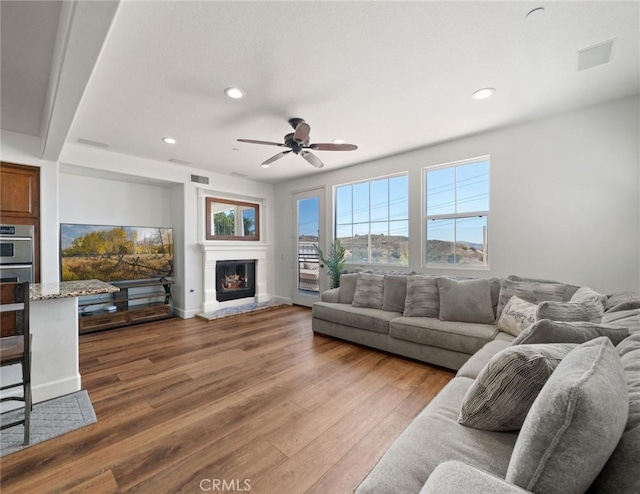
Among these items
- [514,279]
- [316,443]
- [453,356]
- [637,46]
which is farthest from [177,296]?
[637,46]

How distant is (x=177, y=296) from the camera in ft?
16.7

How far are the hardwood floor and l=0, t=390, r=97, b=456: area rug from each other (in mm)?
66

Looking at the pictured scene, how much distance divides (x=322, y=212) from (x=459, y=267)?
2.59 metres

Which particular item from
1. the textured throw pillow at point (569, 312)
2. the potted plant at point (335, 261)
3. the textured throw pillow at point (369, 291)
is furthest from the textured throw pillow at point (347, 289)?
the textured throw pillow at point (569, 312)

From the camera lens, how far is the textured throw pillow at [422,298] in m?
3.11

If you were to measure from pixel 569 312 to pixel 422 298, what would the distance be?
1455 mm

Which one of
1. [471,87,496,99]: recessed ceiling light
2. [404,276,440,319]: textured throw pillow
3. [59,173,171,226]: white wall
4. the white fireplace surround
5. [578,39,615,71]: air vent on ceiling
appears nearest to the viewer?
[578,39,615,71]: air vent on ceiling

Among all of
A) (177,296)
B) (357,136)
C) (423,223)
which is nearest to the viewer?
(357,136)

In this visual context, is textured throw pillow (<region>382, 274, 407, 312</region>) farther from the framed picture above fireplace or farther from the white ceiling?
the framed picture above fireplace

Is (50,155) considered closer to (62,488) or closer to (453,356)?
(62,488)

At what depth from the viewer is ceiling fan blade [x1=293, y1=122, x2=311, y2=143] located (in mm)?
2605

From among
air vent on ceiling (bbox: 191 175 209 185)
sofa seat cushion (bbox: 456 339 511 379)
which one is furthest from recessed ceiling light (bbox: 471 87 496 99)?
air vent on ceiling (bbox: 191 175 209 185)

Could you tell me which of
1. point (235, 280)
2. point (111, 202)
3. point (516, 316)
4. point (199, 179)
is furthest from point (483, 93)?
point (111, 202)

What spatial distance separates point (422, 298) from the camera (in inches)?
125
